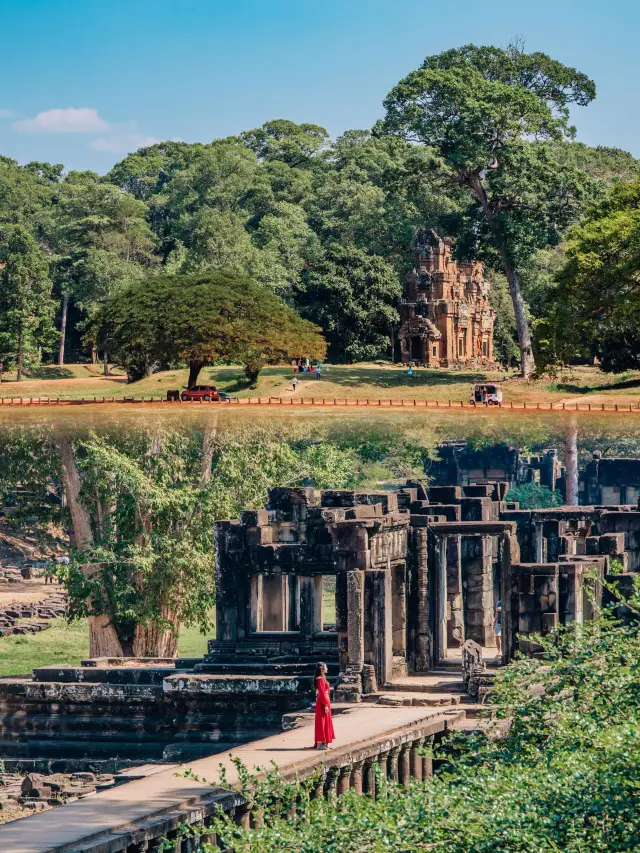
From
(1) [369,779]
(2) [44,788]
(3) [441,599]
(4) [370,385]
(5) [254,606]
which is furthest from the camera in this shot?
(4) [370,385]

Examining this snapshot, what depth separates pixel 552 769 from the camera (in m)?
19.7

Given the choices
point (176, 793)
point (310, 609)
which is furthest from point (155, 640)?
point (176, 793)

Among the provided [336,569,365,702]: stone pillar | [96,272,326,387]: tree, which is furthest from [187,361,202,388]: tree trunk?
[336,569,365,702]: stone pillar

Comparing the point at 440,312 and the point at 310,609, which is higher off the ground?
the point at 440,312

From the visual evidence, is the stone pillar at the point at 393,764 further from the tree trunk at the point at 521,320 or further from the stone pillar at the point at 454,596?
the tree trunk at the point at 521,320

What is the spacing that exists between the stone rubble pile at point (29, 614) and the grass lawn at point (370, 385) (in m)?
18.4

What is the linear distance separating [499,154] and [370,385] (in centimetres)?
1381

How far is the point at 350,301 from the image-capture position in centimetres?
9488

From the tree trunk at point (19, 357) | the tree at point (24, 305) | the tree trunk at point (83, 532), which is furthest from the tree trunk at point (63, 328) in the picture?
the tree trunk at point (83, 532)

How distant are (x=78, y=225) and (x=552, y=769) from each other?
318 feet

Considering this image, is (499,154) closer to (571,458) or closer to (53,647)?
(571,458)

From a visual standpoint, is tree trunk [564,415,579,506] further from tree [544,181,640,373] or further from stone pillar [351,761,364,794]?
stone pillar [351,761,364,794]

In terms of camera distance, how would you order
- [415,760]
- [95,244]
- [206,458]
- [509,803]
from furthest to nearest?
[95,244] → [206,458] → [415,760] → [509,803]

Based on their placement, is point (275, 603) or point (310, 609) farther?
point (275, 603)
